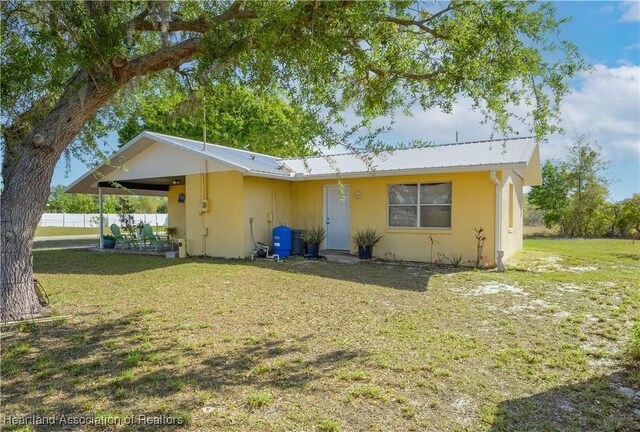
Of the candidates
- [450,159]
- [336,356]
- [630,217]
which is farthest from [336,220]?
[630,217]

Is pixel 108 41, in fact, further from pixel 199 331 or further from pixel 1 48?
pixel 199 331

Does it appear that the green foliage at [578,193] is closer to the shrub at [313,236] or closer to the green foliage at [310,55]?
the shrub at [313,236]

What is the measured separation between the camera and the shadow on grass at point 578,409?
2.81 m

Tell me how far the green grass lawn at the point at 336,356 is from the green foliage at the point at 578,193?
16.2 metres

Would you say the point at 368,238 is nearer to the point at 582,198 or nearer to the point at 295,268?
the point at 295,268

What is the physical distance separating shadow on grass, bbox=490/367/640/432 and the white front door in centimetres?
957

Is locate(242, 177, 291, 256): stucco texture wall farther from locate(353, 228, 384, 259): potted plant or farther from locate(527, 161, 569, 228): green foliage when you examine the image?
locate(527, 161, 569, 228): green foliage

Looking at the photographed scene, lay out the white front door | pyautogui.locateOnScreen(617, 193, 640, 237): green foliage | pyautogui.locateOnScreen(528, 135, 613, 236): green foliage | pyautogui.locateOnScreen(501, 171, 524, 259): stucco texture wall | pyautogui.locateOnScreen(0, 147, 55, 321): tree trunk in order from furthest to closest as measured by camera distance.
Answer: pyautogui.locateOnScreen(528, 135, 613, 236): green foliage, pyautogui.locateOnScreen(617, 193, 640, 237): green foliage, the white front door, pyautogui.locateOnScreen(501, 171, 524, 259): stucco texture wall, pyautogui.locateOnScreen(0, 147, 55, 321): tree trunk

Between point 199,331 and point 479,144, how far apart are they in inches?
405

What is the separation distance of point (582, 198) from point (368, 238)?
54.7ft

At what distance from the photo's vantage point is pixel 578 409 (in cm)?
306

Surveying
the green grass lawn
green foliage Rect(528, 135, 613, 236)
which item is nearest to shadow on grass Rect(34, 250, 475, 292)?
the green grass lawn

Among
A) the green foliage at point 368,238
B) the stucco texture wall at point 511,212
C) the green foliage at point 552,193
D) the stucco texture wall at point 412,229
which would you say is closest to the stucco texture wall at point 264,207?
the stucco texture wall at point 412,229

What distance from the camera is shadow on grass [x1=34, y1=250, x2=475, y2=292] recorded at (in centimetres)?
843
